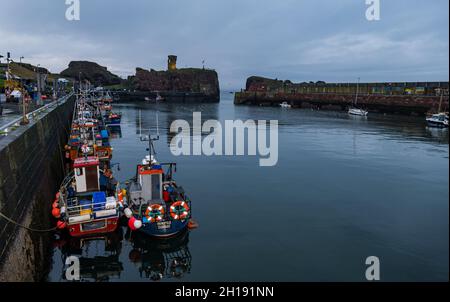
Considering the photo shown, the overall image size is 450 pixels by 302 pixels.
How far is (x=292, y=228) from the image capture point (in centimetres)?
2244

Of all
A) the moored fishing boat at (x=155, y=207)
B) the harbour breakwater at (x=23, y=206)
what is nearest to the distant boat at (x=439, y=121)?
the moored fishing boat at (x=155, y=207)

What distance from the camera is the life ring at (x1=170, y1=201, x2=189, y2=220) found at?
19969mm

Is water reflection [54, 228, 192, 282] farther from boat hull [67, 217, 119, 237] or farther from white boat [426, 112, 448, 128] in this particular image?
white boat [426, 112, 448, 128]

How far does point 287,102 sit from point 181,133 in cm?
10345

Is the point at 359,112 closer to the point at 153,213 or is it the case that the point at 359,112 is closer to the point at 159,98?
the point at 153,213

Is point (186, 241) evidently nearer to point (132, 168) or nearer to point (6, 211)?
point (6, 211)

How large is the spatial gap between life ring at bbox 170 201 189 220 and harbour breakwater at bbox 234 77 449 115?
87.2 metres

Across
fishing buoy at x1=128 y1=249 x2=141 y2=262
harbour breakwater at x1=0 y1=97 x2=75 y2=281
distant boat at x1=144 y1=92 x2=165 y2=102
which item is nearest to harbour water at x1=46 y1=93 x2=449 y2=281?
fishing buoy at x1=128 y1=249 x2=141 y2=262

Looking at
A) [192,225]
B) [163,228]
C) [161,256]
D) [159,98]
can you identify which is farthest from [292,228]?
[159,98]

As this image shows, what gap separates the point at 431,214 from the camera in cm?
2428

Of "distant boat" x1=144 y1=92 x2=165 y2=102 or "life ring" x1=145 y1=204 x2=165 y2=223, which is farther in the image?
"distant boat" x1=144 y1=92 x2=165 y2=102

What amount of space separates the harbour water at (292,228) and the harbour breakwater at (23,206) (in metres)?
1.49
